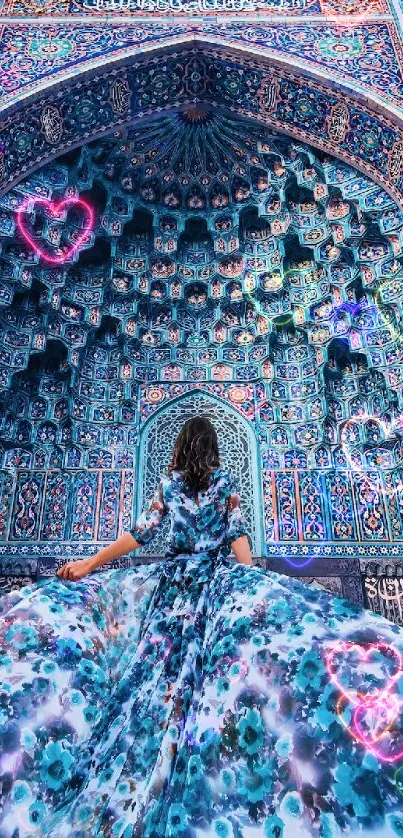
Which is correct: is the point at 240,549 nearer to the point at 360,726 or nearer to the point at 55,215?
the point at 360,726

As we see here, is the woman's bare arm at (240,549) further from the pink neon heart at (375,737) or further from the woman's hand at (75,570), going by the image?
the pink neon heart at (375,737)

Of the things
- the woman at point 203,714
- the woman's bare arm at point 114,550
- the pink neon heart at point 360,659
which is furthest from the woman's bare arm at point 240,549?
the pink neon heart at point 360,659

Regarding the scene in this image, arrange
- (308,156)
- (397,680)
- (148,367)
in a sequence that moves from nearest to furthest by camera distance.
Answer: (397,680) < (308,156) < (148,367)

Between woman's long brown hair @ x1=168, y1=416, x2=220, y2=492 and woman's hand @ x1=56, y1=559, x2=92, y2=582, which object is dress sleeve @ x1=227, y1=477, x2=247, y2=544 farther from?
woman's hand @ x1=56, y1=559, x2=92, y2=582

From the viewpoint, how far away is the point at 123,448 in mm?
5891

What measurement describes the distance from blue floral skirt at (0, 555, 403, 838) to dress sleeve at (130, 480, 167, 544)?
0.35m

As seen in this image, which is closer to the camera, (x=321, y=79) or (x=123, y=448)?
(x=321, y=79)

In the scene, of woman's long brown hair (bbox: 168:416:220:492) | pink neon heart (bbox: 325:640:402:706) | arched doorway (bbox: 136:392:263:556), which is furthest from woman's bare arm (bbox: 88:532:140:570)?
arched doorway (bbox: 136:392:263:556)

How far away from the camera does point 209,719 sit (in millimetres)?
1180

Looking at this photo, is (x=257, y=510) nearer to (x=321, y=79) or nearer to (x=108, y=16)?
(x=321, y=79)

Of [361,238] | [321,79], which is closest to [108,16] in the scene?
[321,79]

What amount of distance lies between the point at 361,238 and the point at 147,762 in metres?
5.10

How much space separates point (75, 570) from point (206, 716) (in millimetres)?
646

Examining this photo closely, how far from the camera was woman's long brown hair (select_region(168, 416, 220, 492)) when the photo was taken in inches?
73.2
